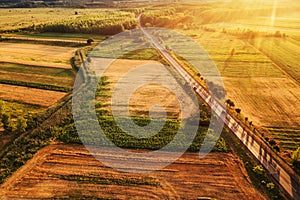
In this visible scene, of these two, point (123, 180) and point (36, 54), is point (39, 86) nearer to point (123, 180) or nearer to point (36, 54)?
point (36, 54)

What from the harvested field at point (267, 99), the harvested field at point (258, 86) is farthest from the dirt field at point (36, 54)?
the harvested field at point (267, 99)

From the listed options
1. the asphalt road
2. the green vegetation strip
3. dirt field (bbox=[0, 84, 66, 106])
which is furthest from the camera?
the green vegetation strip

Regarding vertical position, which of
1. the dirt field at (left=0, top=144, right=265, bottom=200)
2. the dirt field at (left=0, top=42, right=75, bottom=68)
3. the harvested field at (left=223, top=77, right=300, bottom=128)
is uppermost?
the dirt field at (left=0, top=42, right=75, bottom=68)

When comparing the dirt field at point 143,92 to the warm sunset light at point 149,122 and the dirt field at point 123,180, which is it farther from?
the dirt field at point 123,180

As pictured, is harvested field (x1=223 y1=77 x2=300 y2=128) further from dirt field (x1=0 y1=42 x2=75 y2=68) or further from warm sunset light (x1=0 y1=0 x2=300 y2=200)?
dirt field (x1=0 y1=42 x2=75 y2=68)

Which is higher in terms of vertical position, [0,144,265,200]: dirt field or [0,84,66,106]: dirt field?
[0,84,66,106]: dirt field

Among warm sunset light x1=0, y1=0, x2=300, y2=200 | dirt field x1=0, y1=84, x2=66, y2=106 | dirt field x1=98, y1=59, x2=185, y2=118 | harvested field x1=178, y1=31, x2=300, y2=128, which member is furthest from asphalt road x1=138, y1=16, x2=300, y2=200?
dirt field x1=0, y1=84, x2=66, y2=106

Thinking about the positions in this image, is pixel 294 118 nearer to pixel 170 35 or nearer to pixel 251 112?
pixel 251 112

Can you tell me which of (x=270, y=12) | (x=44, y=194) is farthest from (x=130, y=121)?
(x=270, y=12)
